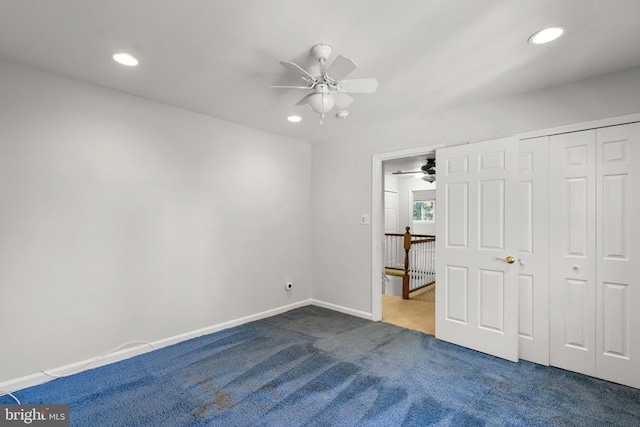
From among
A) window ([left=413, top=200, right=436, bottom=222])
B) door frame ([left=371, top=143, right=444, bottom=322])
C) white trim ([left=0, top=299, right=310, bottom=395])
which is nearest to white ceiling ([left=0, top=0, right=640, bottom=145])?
door frame ([left=371, top=143, right=444, bottom=322])

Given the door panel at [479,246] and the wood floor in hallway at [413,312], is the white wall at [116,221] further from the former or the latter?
the door panel at [479,246]

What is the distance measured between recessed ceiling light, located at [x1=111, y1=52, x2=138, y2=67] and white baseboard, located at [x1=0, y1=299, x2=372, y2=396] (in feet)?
8.47

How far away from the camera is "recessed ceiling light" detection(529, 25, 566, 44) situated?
1935mm

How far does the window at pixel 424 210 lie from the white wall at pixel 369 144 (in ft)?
16.2

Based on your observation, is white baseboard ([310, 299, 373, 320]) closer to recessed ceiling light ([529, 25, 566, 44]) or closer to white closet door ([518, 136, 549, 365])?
white closet door ([518, 136, 549, 365])

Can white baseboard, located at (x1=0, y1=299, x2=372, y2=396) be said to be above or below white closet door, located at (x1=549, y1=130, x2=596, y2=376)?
below

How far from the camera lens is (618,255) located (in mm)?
2461

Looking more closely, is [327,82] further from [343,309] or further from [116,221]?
[343,309]

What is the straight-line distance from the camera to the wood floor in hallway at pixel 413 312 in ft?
12.6

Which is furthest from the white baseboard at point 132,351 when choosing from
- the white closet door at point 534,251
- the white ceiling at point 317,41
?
the white ceiling at point 317,41

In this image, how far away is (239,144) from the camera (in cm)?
389

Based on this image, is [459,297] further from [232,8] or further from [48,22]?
[48,22]

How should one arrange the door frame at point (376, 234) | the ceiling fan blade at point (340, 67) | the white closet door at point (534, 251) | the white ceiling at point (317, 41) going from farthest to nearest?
the door frame at point (376, 234) < the white closet door at point (534, 251) < the ceiling fan blade at point (340, 67) < the white ceiling at point (317, 41)

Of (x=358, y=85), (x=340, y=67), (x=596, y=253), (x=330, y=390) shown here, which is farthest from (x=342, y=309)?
(x=340, y=67)
